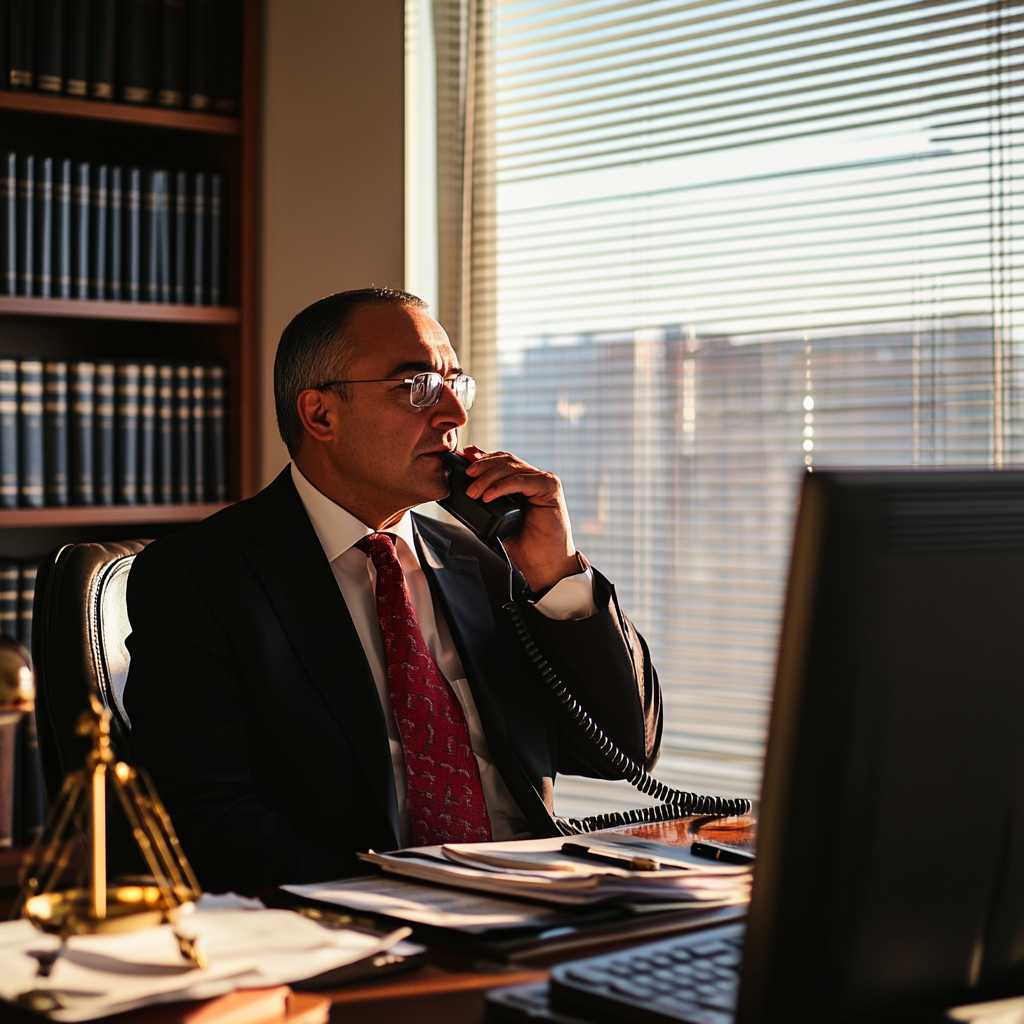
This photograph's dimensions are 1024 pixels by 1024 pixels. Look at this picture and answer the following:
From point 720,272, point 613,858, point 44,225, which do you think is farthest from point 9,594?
point 613,858

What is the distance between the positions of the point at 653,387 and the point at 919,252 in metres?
0.70

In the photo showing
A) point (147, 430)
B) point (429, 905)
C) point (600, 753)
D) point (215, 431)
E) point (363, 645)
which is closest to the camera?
point (429, 905)

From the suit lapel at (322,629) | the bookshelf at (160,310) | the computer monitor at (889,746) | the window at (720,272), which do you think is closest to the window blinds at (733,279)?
the window at (720,272)

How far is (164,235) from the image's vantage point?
10.5ft

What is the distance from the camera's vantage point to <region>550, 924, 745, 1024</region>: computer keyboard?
0.83 m

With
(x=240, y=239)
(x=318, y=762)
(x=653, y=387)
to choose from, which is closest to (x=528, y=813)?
(x=318, y=762)

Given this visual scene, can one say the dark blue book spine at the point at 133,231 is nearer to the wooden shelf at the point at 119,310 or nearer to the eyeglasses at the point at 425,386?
the wooden shelf at the point at 119,310

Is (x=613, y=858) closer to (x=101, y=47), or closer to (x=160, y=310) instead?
(x=160, y=310)

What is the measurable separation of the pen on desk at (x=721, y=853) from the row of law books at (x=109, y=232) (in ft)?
7.67

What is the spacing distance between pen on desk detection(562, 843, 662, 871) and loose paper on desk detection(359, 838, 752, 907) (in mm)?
11

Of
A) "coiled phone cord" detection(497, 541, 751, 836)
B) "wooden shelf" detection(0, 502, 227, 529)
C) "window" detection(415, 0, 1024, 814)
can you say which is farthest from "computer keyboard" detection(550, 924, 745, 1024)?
"wooden shelf" detection(0, 502, 227, 529)

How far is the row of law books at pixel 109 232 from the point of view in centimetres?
298

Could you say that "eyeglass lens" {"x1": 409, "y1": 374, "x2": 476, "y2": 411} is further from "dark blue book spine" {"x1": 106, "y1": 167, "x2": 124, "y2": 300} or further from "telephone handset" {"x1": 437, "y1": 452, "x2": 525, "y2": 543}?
"dark blue book spine" {"x1": 106, "y1": 167, "x2": 124, "y2": 300}

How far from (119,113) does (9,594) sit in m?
1.20
